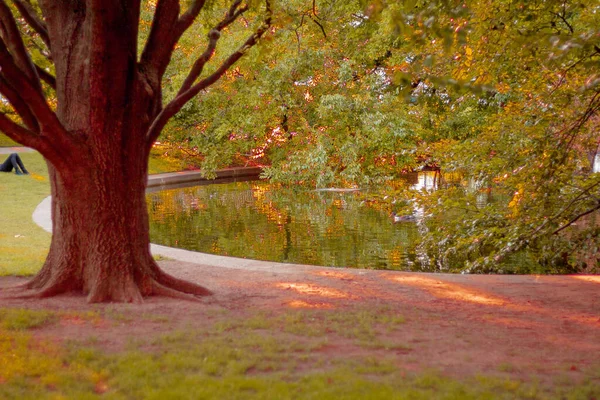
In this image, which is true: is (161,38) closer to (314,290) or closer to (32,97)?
(32,97)

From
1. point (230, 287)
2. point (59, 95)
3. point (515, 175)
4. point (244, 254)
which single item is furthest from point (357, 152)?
Result: point (59, 95)

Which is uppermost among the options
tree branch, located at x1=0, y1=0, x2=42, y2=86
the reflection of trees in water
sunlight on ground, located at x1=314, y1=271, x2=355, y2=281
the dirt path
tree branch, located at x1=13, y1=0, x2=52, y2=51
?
tree branch, located at x1=13, y1=0, x2=52, y2=51

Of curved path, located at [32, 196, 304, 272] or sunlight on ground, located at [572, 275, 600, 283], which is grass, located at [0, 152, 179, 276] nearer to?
curved path, located at [32, 196, 304, 272]

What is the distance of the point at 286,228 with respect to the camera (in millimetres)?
17359

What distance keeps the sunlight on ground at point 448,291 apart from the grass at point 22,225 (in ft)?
18.6

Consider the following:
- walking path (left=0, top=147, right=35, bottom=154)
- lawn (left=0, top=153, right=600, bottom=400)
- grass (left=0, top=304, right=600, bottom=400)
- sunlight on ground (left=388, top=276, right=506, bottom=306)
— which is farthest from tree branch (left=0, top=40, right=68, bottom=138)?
walking path (left=0, top=147, right=35, bottom=154)

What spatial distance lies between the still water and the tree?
587 centimetres

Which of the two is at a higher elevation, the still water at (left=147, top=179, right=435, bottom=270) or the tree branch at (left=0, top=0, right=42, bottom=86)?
the tree branch at (left=0, top=0, right=42, bottom=86)

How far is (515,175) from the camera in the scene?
1012 cm

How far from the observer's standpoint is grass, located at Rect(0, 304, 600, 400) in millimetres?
4262

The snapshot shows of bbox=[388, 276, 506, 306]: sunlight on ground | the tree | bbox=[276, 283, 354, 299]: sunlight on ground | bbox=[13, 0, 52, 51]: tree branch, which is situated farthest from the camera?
bbox=[13, 0, 52, 51]: tree branch

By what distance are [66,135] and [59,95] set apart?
38.4 inches

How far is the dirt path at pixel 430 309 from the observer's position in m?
5.31

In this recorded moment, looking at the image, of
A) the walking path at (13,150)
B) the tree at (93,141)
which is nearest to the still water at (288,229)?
the tree at (93,141)
